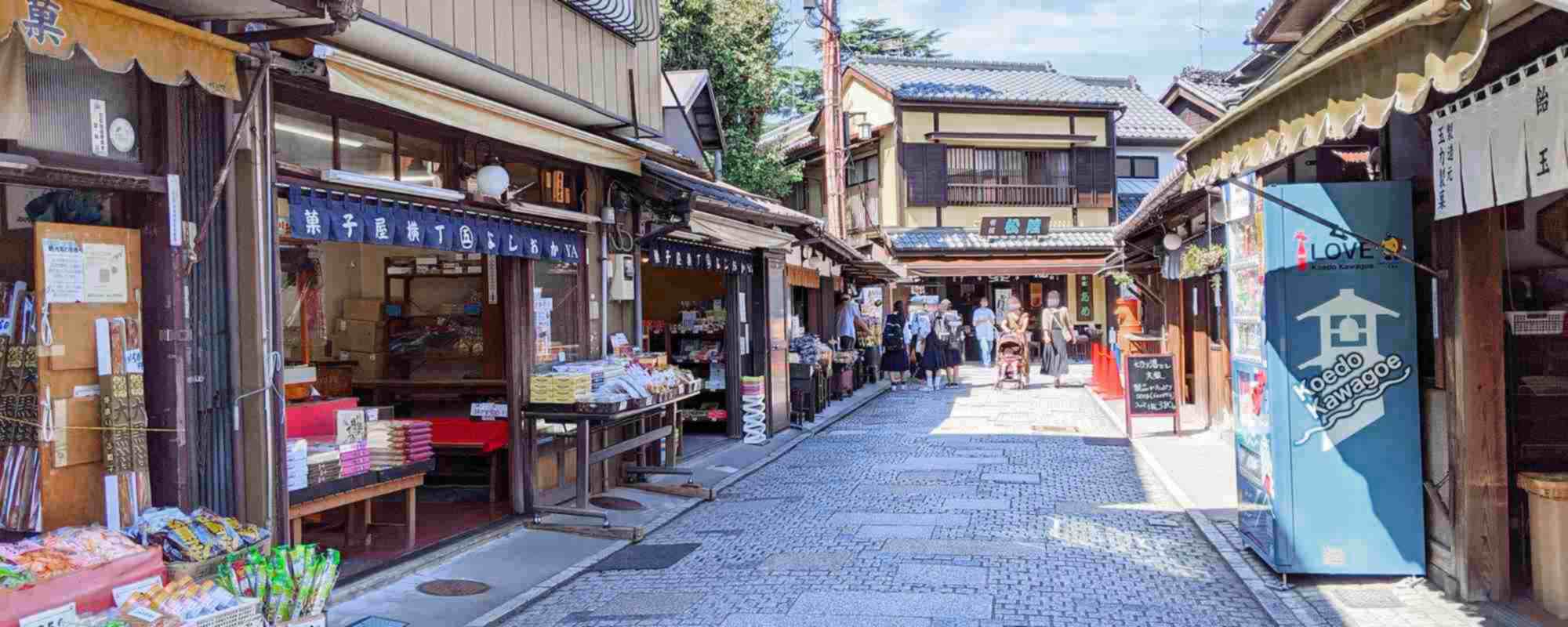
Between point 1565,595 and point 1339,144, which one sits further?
point 1339,144

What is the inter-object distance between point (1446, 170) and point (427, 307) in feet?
32.7

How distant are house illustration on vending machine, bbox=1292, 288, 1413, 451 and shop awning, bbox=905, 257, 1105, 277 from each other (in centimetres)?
2666

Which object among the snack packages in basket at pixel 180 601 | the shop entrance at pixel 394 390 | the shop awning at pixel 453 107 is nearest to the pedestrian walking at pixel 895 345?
the shop entrance at pixel 394 390

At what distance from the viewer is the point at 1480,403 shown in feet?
21.8

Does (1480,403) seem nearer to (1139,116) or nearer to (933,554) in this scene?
(933,554)

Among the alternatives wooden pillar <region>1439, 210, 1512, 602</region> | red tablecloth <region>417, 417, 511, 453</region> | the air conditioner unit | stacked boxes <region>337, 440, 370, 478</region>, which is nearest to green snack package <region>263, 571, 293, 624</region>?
stacked boxes <region>337, 440, 370, 478</region>

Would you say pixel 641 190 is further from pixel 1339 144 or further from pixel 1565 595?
pixel 1565 595

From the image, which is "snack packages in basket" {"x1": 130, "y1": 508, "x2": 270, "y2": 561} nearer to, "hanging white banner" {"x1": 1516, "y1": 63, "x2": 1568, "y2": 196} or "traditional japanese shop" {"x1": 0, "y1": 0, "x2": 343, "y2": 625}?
"traditional japanese shop" {"x1": 0, "y1": 0, "x2": 343, "y2": 625}

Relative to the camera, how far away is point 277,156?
7109 mm

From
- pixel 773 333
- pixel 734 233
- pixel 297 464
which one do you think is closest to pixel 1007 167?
pixel 773 333

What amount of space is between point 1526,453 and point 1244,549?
81.1 inches

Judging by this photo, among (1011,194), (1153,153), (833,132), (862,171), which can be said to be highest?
(1153,153)

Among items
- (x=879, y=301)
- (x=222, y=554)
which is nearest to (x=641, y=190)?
(x=222, y=554)

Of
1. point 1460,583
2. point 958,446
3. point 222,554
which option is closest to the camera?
point 222,554
